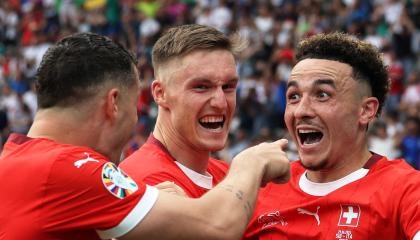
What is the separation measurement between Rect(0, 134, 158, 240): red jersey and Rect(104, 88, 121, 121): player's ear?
0.27 meters

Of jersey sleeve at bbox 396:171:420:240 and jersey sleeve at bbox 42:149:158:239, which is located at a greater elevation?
jersey sleeve at bbox 42:149:158:239

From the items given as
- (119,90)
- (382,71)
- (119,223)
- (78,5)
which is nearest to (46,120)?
(119,90)

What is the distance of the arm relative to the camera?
11.9ft

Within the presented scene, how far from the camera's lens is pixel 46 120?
3.85 meters

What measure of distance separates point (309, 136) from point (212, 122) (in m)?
0.58

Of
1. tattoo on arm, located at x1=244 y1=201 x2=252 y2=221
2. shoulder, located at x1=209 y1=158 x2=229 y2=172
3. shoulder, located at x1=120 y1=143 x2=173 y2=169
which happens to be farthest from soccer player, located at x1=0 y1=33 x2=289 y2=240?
shoulder, located at x1=209 y1=158 x2=229 y2=172

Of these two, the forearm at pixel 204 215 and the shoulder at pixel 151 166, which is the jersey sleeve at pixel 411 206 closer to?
the forearm at pixel 204 215

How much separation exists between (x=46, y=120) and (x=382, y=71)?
214 cm

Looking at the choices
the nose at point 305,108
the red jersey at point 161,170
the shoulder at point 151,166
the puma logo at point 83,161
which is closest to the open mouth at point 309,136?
the nose at point 305,108

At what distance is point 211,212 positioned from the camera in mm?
3715

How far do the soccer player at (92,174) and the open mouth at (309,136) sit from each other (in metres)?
0.93

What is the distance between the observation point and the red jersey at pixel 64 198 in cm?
358

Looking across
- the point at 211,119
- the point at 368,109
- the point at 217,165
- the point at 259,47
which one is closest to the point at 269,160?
the point at 211,119

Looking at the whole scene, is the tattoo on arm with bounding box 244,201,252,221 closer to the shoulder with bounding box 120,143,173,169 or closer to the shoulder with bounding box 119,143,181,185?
the shoulder with bounding box 119,143,181,185
